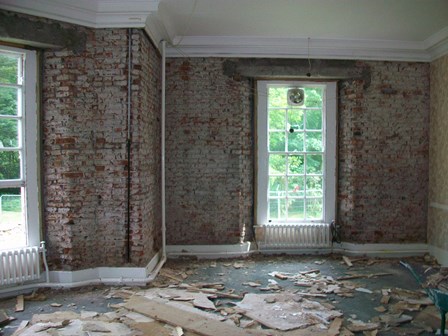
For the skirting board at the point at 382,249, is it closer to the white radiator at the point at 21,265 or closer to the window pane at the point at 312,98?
the window pane at the point at 312,98

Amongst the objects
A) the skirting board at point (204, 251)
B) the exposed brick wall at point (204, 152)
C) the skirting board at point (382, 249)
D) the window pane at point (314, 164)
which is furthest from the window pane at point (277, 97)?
the skirting board at point (382, 249)

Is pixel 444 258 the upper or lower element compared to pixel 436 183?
lower

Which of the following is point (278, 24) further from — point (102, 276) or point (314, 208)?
point (102, 276)

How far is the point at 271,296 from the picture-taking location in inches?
178

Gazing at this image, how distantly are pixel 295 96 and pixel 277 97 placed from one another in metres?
0.31

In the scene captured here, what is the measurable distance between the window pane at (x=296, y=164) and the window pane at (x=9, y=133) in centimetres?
413

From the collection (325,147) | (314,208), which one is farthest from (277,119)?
(314,208)

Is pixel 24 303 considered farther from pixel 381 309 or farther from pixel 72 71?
pixel 381 309

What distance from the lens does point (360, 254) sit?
6355 mm

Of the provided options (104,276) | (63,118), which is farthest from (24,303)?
(63,118)

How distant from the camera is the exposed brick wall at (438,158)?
235 inches

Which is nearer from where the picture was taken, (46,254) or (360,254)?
(46,254)

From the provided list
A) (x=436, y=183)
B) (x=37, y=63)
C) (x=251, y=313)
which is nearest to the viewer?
(x=251, y=313)

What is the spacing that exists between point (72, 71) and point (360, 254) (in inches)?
206
